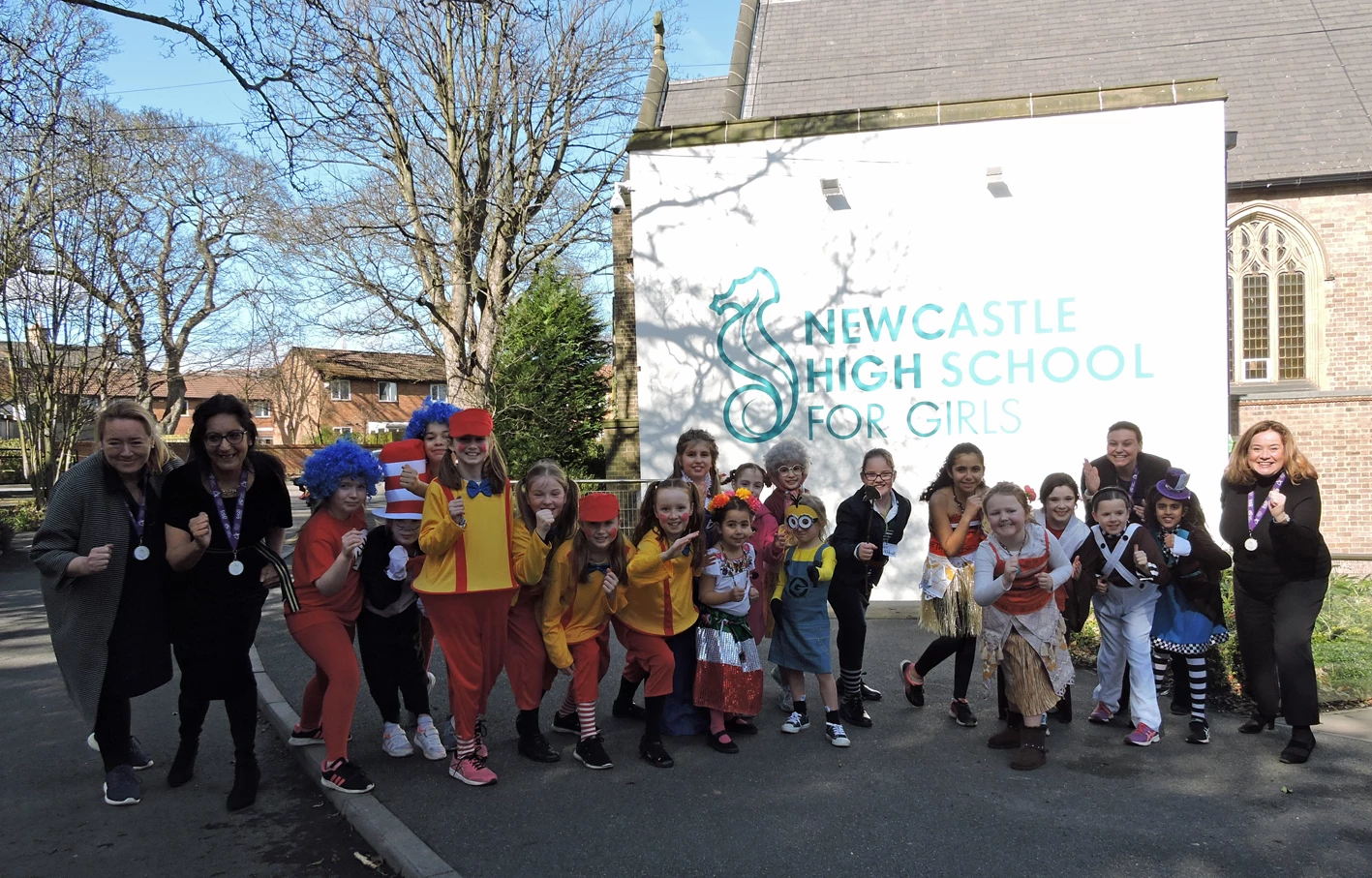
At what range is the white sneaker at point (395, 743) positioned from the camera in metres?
5.21

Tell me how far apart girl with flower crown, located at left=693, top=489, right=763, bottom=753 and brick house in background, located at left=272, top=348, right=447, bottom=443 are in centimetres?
4885

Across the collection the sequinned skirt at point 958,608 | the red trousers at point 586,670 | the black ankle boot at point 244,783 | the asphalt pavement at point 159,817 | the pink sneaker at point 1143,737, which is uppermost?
the sequinned skirt at point 958,608

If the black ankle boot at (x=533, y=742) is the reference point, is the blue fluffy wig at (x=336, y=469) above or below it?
above

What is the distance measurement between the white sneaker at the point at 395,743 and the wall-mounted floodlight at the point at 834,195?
711 cm

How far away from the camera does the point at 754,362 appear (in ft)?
34.0

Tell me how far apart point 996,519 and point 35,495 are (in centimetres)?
2152

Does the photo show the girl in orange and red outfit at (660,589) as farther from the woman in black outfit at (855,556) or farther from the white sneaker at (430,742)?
the white sneaker at (430,742)

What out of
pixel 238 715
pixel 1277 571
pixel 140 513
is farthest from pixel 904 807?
pixel 140 513

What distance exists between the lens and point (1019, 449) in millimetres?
9781

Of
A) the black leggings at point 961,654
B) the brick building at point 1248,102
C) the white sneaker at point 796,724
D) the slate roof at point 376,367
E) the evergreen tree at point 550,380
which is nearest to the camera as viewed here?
the white sneaker at point 796,724

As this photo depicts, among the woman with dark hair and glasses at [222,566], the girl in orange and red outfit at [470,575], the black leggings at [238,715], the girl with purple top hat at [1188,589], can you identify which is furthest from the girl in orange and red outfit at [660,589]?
the girl with purple top hat at [1188,589]

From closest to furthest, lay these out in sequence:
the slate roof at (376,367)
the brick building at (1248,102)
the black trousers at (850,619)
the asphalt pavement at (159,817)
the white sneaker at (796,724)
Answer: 1. the asphalt pavement at (159,817)
2. the white sneaker at (796,724)
3. the black trousers at (850,619)
4. the brick building at (1248,102)
5. the slate roof at (376,367)

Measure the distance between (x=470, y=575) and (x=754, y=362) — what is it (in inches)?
241

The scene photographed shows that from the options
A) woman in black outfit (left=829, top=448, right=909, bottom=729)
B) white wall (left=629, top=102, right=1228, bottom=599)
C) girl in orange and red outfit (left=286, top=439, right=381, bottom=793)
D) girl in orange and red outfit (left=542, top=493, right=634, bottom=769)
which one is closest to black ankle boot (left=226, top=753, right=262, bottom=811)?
girl in orange and red outfit (left=286, top=439, right=381, bottom=793)
